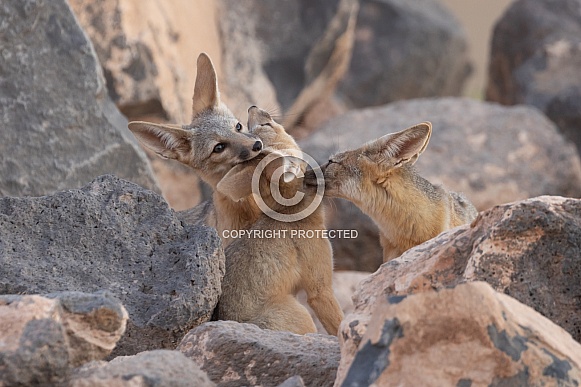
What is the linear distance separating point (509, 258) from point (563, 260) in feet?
0.88

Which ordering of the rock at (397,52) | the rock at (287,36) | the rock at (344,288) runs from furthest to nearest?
the rock at (397,52), the rock at (287,36), the rock at (344,288)

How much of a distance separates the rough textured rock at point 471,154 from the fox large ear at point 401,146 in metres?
4.17

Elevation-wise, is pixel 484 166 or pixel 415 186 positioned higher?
pixel 484 166

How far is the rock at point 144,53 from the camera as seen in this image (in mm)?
9734

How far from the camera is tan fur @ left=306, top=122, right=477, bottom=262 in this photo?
6254 millimetres

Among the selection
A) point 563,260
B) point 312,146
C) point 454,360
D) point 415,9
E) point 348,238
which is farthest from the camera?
point 415,9

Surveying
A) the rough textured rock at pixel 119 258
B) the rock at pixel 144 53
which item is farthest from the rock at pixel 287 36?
the rough textured rock at pixel 119 258

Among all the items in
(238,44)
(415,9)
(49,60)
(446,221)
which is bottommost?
(446,221)

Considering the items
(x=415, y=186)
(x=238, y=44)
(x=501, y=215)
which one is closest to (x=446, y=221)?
(x=415, y=186)

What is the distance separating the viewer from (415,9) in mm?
16922

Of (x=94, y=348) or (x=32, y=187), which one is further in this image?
(x=32, y=187)

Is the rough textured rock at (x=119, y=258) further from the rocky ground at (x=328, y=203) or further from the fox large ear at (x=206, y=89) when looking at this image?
the fox large ear at (x=206, y=89)

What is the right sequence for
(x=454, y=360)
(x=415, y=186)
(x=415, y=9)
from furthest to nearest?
(x=415, y=9) → (x=415, y=186) → (x=454, y=360)

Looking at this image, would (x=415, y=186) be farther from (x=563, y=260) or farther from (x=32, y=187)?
(x=32, y=187)
